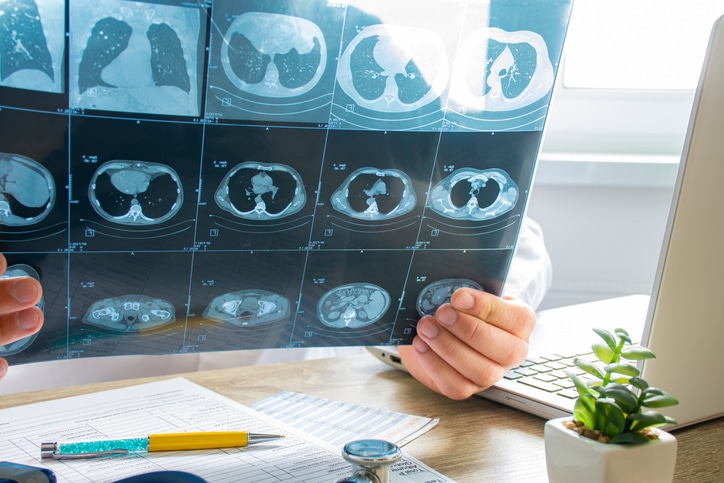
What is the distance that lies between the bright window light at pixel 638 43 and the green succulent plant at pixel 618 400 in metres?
1.45

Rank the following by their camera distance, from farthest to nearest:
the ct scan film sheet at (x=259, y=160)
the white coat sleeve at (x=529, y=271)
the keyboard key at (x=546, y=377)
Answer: the white coat sleeve at (x=529, y=271), the keyboard key at (x=546, y=377), the ct scan film sheet at (x=259, y=160)

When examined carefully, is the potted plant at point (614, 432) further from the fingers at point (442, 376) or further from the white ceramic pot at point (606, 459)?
the fingers at point (442, 376)

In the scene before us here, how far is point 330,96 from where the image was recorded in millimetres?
671

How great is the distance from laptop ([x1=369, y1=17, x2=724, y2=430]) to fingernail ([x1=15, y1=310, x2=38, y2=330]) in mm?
492

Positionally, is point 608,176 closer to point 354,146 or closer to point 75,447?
point 354,146

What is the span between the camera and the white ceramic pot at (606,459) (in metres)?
0.51

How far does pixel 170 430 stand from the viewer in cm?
70

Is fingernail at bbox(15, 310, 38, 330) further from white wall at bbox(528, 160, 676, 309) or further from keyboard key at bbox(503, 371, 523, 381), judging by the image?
white wall at bbox(528, 160, 676, 309)

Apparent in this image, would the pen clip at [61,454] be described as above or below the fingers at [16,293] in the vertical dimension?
below

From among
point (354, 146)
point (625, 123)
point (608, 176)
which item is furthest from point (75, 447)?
point (625, 123)

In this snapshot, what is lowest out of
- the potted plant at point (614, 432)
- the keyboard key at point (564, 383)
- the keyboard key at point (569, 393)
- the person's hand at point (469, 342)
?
the keyboard key at point (564, 383)

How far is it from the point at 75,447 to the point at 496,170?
0.48m

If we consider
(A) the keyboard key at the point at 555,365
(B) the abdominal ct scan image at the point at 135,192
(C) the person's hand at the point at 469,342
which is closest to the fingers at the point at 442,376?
(C) the person's hand at the point at 469,342

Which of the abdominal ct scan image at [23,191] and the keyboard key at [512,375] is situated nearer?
the abdominal ct scan image at [23,191]
